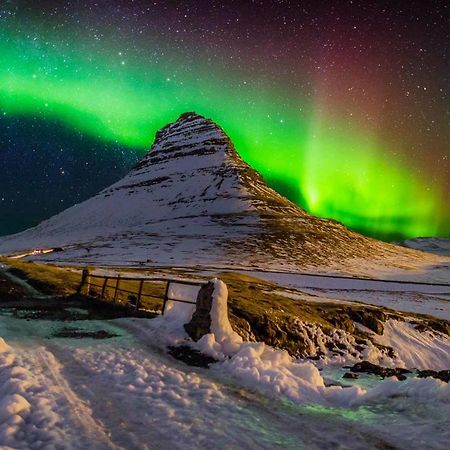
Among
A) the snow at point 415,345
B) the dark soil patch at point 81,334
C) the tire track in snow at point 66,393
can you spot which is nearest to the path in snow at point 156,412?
the tire track in snow at point 66,393

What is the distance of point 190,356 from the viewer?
1223 cm

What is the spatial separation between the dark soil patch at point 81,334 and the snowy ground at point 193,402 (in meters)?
0.72

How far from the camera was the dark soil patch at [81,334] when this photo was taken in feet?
45.7

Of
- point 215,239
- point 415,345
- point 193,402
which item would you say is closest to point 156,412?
point 193,402

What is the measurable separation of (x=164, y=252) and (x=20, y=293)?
282ft

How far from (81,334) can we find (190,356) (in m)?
4.34

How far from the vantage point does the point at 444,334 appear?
30.0 m

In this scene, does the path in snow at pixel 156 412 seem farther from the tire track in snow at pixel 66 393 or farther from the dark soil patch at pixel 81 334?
the dark soil patch at pixel 81 334

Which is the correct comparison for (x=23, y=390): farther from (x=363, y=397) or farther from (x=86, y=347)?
(x=363, y=397)

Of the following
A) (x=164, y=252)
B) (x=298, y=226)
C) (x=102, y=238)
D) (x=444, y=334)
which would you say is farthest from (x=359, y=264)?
(x=444, y=334)

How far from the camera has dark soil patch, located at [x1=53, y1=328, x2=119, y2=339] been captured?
13922 millimetres

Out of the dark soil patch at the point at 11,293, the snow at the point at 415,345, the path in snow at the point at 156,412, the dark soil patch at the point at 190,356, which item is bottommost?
the dark soil patch at the point at 11,293

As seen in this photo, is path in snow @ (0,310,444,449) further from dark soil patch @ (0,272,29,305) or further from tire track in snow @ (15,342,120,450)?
dark soil patch @ (0,272,29,305)

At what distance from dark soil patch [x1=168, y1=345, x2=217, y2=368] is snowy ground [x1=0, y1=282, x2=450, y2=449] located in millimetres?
288
